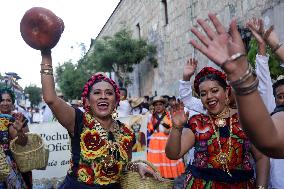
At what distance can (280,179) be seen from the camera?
3592mm

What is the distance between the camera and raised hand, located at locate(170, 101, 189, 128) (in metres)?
2.94

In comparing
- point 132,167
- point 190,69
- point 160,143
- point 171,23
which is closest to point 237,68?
point 132,167

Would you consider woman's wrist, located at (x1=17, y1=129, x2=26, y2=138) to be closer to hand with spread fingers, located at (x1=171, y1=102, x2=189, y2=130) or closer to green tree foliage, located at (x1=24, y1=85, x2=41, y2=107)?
hand with spread fingers, located at (x1=171, y1=102, x2=189, y2=130)

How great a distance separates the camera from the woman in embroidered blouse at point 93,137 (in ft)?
10.1

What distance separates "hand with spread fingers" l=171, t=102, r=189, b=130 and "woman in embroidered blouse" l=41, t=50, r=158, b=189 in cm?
63

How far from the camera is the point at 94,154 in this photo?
3234 mm

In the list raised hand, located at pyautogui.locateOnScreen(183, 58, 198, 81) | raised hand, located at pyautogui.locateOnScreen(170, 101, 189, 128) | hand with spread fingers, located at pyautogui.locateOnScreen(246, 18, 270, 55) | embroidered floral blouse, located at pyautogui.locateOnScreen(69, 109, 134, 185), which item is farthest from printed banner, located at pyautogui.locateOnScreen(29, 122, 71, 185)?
hand with spread fingers, located at pyautogui.locateOnScreen(246, 18, 270, 55)

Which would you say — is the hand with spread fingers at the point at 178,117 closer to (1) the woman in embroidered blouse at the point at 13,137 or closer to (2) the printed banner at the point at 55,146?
(1) the woman in embroidered blouse at the point at 13,137

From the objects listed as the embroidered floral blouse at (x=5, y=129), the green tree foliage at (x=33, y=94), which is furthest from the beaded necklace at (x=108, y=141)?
the green tree foliage at (x=33, y=94)

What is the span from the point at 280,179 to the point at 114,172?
57.4 inches

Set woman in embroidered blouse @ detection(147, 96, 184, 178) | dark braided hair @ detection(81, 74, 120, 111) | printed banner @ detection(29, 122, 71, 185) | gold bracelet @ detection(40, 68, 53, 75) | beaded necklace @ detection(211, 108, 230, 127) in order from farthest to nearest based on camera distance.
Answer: printed banner @ detection(29, 122, 71, 185), woman in embroidered blouse @ detection(147, 96, 184, 178), dark braided hair @ detection(81, 74, 120, 111), beaded necklace @ detection(211, 108, 230, 127), gold bracelet @ detection(40, 68, 53, 75)

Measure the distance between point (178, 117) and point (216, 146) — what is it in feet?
1.30

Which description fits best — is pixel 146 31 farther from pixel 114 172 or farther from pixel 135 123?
pixel 114 172

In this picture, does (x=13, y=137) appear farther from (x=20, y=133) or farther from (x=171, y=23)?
(x=171, y=23)
